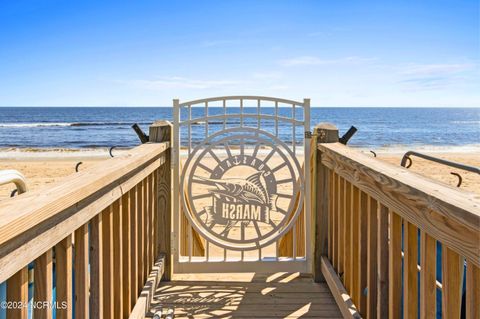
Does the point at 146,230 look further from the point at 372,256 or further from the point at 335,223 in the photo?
the point at 372,256

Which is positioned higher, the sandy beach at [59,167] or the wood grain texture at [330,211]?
the wood grain texture at [330,211]

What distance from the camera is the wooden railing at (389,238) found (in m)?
0.96

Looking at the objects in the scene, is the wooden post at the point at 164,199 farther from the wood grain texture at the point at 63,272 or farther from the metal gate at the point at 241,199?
the wood grain texture at the point at 63,272

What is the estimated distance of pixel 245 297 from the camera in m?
2.61

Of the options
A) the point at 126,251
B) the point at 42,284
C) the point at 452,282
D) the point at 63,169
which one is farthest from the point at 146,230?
the point at 63,169

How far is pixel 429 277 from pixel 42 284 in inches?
41.4

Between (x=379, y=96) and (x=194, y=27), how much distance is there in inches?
2799

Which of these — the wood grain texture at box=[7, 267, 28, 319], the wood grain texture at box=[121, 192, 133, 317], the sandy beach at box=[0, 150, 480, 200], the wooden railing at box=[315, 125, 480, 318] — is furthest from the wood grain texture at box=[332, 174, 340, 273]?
the sandy beach at box=[0, 150, 480, 200]

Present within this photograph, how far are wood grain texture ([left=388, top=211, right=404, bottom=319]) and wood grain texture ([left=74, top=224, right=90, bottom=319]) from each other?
3.51ft

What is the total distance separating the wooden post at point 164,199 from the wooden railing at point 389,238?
40.3 inches

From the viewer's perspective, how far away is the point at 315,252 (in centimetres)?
285

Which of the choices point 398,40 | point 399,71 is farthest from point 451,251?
point 399,71

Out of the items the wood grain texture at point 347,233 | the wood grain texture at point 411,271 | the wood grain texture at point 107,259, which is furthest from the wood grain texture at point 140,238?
the wood grain texture at point 411,271

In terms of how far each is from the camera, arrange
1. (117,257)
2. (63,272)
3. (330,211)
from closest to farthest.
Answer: (63,272) → (117,257) → (330,211)
